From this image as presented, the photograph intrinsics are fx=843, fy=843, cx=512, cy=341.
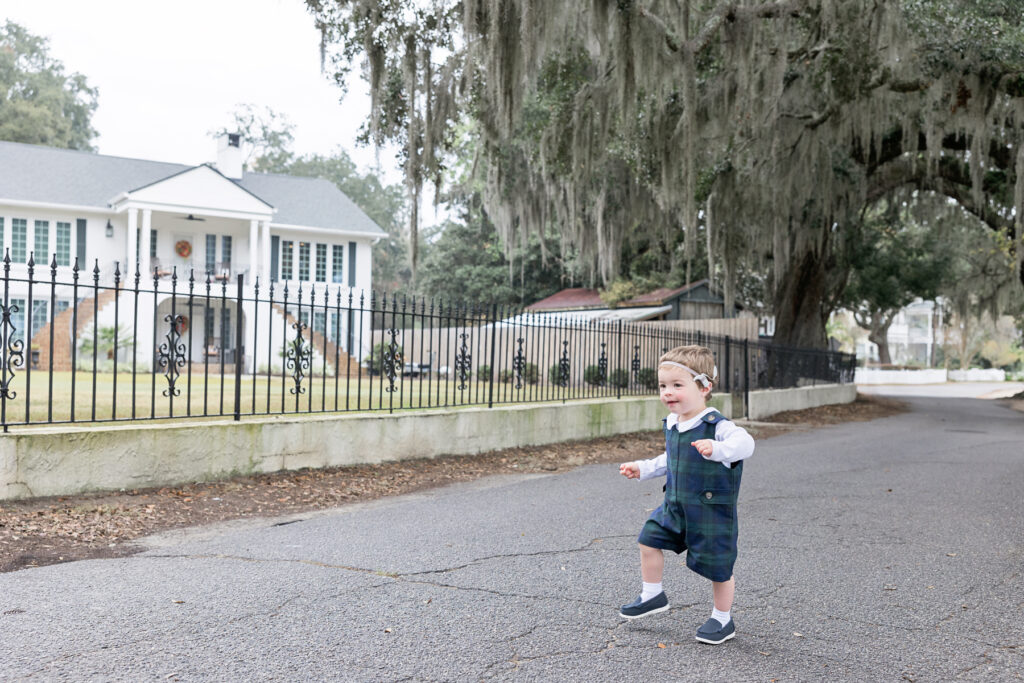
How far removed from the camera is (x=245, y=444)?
747 centimetres

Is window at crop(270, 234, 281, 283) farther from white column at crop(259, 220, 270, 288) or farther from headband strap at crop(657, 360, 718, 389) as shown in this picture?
headband strap at crop(657, 360, 718, 389)

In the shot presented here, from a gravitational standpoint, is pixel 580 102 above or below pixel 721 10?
below

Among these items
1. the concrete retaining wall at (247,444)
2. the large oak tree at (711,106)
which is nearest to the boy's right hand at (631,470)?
the concrete retaining wall at (247,444)

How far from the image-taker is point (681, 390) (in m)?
3.47

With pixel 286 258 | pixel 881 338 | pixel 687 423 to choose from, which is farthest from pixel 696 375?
pixel 881 338

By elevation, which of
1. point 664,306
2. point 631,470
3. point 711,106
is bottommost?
point 631,470

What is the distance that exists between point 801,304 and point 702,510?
64.7 feet

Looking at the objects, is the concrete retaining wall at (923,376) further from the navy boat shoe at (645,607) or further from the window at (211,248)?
the navy boat shoe at (645,607)

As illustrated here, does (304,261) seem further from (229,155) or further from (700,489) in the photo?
(700,489)

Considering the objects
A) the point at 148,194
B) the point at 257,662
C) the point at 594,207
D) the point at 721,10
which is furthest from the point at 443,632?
the point at 148,194

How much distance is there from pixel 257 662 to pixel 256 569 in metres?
1.50

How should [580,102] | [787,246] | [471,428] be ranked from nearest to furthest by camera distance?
[471,428] → [580,102] → [787,246]

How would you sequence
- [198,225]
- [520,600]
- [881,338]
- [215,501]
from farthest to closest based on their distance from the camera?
[881,338], [198,225], [215,501], [520,600]

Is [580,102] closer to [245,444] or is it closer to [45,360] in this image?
[245,444]
